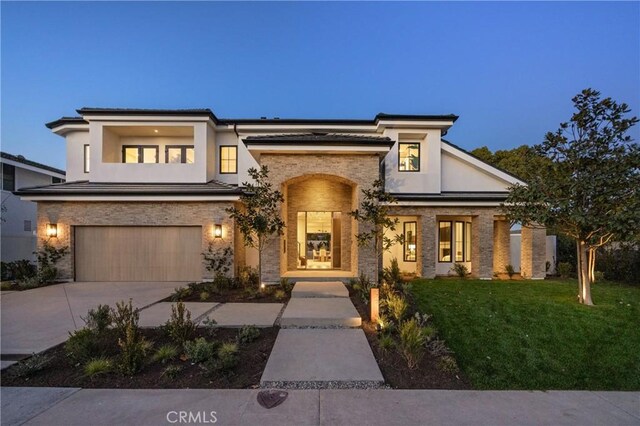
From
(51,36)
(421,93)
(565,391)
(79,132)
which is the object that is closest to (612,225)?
(565,391)

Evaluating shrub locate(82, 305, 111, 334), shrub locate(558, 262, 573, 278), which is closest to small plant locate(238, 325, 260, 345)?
shrub locate(82, 305, 111, 334)

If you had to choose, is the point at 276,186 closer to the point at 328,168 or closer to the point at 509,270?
the point at 328,168

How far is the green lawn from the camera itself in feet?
16.0

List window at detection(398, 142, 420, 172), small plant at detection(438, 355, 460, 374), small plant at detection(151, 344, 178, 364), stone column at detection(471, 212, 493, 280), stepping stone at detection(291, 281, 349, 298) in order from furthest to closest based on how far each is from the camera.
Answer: window at detection(398, 142, 420, 172), stone column at detection(471, 212, 493, 280), stepping stone at detection(291, 281, 349, 298), small plant at detection(151, 344, 178, 364), small plant at detection(438, 355, 460, 374)

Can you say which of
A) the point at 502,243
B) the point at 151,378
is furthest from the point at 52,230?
the point at 502,243

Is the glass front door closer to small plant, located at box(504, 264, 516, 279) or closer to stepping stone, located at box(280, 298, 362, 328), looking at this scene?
stepping stone, located at box(280, 298, 362, 328)

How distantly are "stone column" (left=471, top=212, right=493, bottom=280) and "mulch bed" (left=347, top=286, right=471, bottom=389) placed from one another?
9339mm

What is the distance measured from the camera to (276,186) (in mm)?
10977

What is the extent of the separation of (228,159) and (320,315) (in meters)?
10.2

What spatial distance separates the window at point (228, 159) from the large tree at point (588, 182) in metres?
11.4

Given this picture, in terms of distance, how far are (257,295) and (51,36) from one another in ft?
50.4

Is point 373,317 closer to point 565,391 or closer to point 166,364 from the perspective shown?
point 565,391

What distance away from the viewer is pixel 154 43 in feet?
60.5

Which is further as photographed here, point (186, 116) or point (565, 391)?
point (186, 116)
